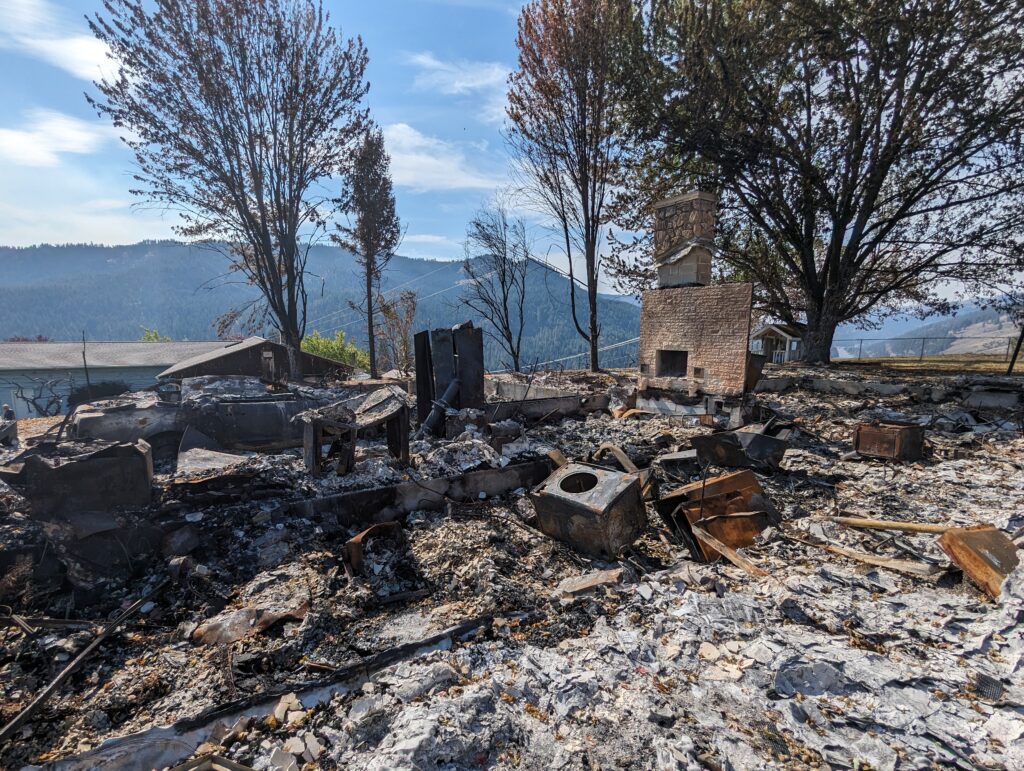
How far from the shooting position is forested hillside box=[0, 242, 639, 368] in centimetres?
9506

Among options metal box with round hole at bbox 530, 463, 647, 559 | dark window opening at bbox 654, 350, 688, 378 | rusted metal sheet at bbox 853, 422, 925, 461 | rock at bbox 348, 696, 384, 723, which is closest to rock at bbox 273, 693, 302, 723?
rock at bbox 348, 696, 384, 723

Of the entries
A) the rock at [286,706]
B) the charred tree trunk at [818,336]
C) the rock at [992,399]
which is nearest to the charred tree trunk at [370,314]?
→ the charred tree trunk at [818,336]

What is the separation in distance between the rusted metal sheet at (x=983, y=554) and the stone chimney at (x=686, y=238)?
290 inches

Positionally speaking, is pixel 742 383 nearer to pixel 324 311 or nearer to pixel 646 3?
pixel 646 3

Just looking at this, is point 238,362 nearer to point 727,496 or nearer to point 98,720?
point 98,720

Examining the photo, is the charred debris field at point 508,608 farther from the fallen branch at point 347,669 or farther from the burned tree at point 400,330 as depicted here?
the burned tree at point 400,330

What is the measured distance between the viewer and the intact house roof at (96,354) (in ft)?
68.4

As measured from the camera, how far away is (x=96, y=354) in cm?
2306

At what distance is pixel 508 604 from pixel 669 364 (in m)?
8.76

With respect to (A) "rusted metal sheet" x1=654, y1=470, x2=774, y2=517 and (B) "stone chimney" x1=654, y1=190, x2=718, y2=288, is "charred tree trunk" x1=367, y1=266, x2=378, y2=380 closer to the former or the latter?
(B) "stone chimney" x1=654, y1=190, x2=718, y2=288

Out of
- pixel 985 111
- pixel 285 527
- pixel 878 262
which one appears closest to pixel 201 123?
pixel 285 527

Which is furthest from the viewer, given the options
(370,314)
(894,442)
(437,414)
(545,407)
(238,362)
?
(370,314)

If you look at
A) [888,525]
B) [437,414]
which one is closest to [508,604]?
[888,525]

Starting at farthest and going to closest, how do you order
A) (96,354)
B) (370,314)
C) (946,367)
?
(96,354)
(370,314)
(946,367)
